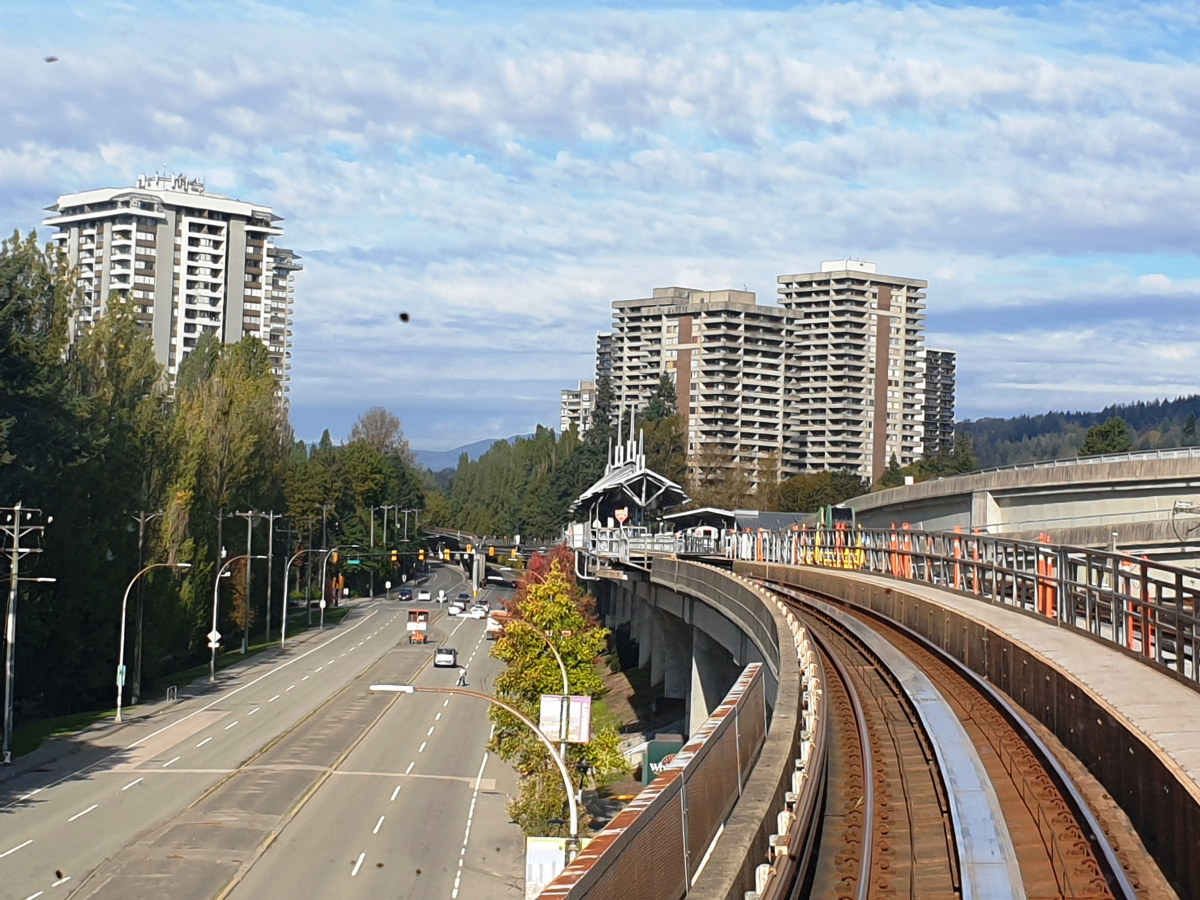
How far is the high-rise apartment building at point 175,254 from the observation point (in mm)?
157750

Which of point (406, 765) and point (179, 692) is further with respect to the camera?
point (179, 692)

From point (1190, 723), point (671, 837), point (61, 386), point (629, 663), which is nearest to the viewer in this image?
point (671, 837)

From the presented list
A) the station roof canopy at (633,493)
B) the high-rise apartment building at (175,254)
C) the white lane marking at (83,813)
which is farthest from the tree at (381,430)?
the white lane marking at (83,813)

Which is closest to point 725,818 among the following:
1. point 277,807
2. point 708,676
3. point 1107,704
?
point 1107,704

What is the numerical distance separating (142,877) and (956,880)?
23.6 metres

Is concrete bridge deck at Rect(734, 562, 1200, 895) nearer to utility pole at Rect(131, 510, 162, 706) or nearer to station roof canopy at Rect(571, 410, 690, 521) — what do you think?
utility pole at Rect(131, 510, 162, 706)

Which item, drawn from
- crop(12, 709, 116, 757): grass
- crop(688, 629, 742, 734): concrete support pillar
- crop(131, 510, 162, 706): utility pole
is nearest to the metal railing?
crop(688, 629, 742, 734): concrete support pillar

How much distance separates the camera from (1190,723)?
11719 mm

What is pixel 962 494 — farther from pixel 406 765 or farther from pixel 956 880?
pixel 956 880

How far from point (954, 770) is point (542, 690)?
3718 centimetres

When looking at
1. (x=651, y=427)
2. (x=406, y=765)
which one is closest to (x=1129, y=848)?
(x=406, y=765)

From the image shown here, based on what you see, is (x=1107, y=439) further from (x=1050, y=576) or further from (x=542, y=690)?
(x=1050, y=576)

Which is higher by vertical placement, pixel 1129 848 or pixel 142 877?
pixel 1129 848

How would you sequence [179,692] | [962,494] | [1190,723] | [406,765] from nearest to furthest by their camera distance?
[1190,723] < [406,765] < [962,494] < [179,692]
